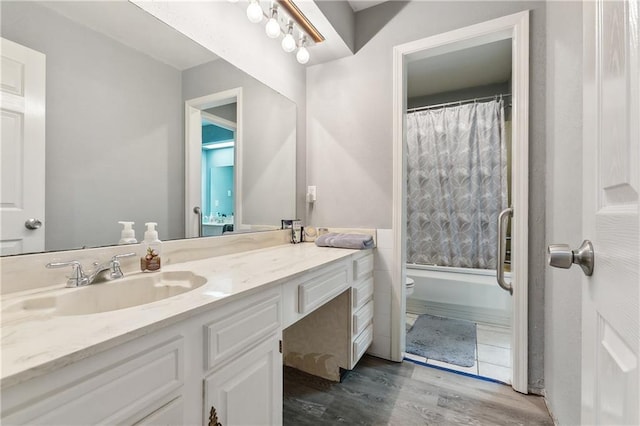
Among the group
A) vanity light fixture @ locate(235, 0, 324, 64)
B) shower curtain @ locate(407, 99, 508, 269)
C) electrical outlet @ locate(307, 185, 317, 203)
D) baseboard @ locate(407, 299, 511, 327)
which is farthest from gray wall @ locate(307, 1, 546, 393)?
shower curtain @ locate(407, 99, 508, 269)

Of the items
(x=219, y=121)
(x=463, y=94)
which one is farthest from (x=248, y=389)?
(x=463, y=94)

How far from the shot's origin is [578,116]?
1.10 m

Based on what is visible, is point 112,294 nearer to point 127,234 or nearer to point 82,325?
point 127,234

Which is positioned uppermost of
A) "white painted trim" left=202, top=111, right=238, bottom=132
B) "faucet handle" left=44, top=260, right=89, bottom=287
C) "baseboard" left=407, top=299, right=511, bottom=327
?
"white painted trim" left=202, top=111, right=238, bottom=132

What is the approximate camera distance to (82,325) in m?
0.55

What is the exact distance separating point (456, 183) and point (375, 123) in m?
1.49

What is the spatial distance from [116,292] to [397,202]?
59.8 inches

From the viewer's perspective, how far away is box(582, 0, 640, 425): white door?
1.26 feet

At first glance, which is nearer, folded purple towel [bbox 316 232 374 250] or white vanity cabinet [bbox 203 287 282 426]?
white vanity cabinet [bbox 203 287 282 426]

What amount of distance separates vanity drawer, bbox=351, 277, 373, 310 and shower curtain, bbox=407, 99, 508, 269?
146 cm

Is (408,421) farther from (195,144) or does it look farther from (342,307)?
(195,144)

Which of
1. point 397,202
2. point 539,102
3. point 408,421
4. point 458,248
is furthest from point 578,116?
point 458,248

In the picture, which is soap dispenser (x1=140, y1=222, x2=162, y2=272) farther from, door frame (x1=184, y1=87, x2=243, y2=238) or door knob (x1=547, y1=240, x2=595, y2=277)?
door knob (x1=547, y1=240, x2=595, y2=277)

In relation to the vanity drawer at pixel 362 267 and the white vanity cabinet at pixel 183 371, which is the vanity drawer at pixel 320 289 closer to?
the white vanity cabinet at pixel 183 371
